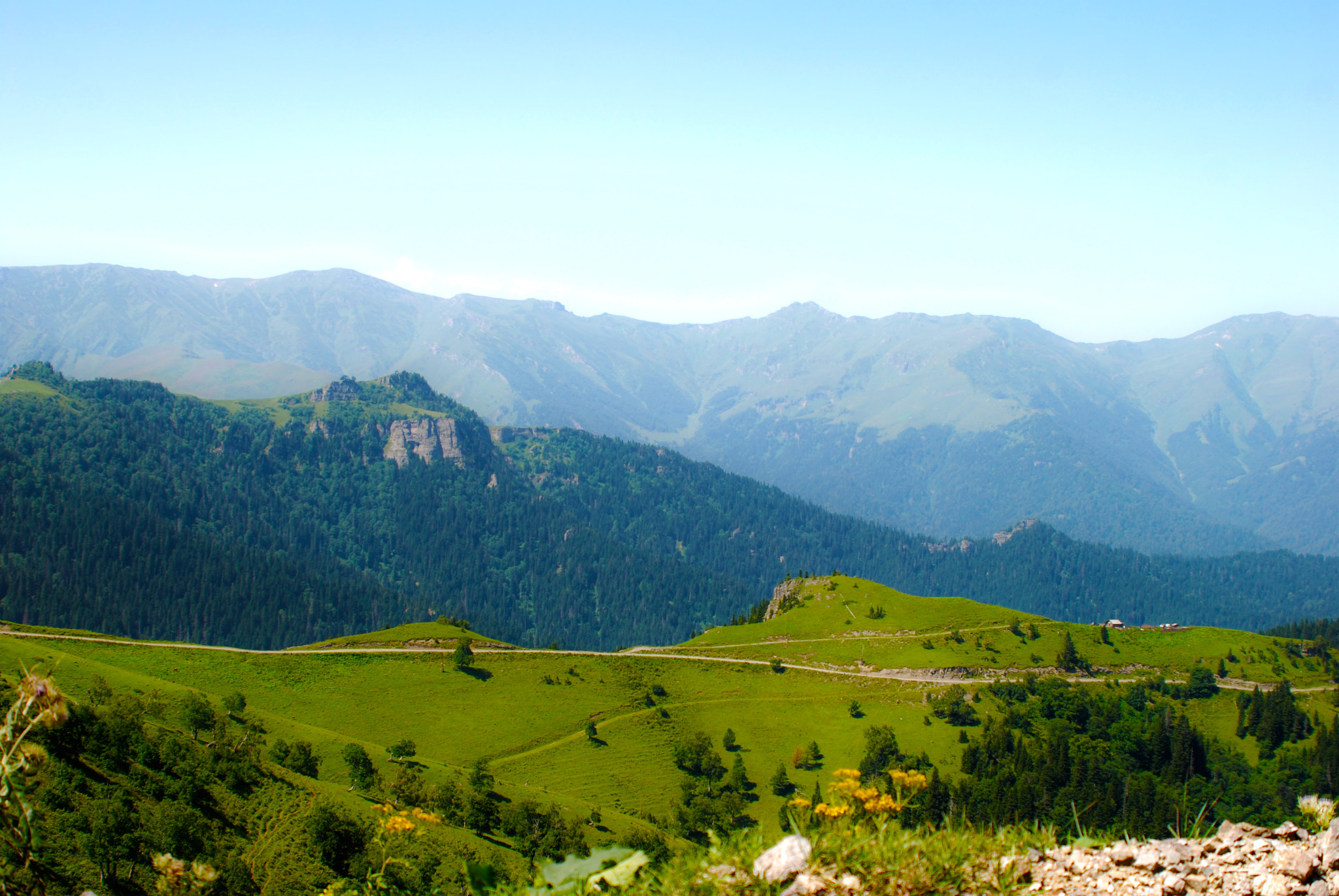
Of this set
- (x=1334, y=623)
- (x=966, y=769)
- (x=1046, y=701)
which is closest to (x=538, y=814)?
(x=966, y=769)

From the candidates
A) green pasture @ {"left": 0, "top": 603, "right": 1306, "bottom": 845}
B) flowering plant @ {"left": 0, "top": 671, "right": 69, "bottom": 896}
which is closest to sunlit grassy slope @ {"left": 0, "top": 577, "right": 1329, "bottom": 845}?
green pasture @ {"left": 0, "top": 603, "right": 1306, "bottom": 845}

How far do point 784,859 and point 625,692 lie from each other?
120 m

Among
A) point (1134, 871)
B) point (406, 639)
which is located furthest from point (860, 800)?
point (406, 639)

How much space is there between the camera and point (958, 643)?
149 meters

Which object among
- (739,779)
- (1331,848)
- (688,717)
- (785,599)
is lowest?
(739,779)

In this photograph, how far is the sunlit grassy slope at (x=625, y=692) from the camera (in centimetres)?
9625

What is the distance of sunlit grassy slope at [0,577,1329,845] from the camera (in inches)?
3789

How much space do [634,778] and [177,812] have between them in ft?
207

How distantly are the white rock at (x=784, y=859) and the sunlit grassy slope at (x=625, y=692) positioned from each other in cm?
6672

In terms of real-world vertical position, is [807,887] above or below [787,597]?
above

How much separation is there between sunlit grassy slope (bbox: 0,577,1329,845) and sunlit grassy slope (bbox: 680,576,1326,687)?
0.45 meters

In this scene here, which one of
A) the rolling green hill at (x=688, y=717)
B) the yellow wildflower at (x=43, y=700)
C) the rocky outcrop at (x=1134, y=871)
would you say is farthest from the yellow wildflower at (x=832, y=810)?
the rolling green hill at (x=688, y=717)

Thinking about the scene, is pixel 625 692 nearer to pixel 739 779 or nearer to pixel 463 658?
pixel 463 658

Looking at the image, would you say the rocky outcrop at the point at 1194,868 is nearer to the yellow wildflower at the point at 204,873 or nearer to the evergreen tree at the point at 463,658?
the yellow wildflower at the point at 204,873
